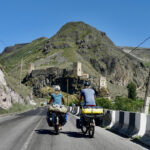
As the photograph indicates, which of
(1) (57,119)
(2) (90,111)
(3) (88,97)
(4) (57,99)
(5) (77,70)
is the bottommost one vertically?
(1) (57,119)

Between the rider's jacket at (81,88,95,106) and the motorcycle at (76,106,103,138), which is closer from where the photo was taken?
the motorcycle at (76,106,103,138)

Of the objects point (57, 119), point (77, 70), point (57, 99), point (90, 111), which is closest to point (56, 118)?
point (57, 119)

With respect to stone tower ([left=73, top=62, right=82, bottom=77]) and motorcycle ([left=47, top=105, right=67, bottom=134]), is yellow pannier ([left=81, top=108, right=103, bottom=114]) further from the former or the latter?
stone tower ([left=73, top=62, right=82, bottom=77])

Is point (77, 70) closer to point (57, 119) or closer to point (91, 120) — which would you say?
point (57, 119)

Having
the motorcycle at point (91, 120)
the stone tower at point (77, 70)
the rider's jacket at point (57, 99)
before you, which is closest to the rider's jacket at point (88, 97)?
the motorcycle at point (91, 120)

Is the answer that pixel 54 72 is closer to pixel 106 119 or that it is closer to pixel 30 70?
pixel 30 70

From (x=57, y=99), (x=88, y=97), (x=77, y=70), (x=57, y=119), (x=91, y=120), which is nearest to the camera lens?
(x=91, y=120)

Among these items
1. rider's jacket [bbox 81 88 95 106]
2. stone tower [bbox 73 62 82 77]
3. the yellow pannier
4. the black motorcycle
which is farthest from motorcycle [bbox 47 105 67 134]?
stone tower [bbox 73 62 82 77]

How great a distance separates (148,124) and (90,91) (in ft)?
8.12

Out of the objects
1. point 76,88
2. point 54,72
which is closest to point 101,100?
point 76,88

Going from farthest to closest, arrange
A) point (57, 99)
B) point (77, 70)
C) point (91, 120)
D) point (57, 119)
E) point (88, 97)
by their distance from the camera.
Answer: point (77, 70), point (57, 99), point (88, 97), point (57, 119), point (91, 120)

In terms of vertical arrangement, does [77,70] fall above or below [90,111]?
above

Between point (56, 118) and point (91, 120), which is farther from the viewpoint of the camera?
point (56, 118)

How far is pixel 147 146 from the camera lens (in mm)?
8867
